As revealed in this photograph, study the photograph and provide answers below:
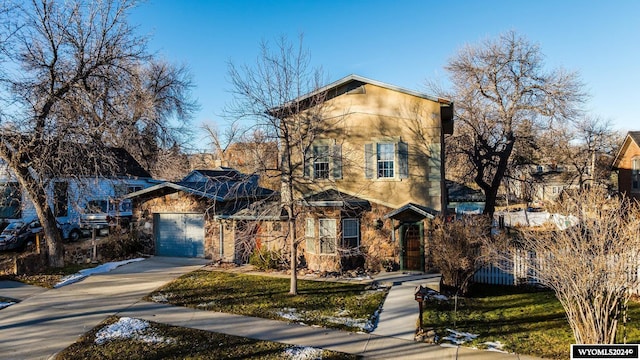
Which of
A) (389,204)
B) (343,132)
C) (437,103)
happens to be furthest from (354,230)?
(437,103)

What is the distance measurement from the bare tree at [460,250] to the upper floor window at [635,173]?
93.4 ft

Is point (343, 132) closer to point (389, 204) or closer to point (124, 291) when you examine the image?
point (389, 204)

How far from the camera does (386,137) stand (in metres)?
15.3

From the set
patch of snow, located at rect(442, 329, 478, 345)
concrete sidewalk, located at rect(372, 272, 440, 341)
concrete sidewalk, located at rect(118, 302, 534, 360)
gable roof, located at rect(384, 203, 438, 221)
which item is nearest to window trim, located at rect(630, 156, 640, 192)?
gable roof, located at rect(384, 203, 438, 221)

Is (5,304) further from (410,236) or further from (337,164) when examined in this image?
(410,236)

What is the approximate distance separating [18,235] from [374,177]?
17732mm

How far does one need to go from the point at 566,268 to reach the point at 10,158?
17338mm

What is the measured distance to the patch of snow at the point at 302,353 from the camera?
24.9ft

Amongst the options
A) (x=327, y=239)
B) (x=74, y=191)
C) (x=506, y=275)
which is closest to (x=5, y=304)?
(x=74, y=191)

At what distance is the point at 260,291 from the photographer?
12.1 metres

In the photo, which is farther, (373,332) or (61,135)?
(61,135)

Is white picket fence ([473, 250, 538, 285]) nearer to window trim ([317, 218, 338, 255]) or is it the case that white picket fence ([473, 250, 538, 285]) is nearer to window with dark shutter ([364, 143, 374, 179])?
window trim ([317, 218, 338, 255])

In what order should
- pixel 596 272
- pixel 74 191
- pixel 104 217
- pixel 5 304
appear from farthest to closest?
pixel 104 217, pixel 74 191, pixel 5 304, pixel 596 272

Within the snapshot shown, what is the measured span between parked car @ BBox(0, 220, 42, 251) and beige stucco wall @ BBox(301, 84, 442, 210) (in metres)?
14.9
